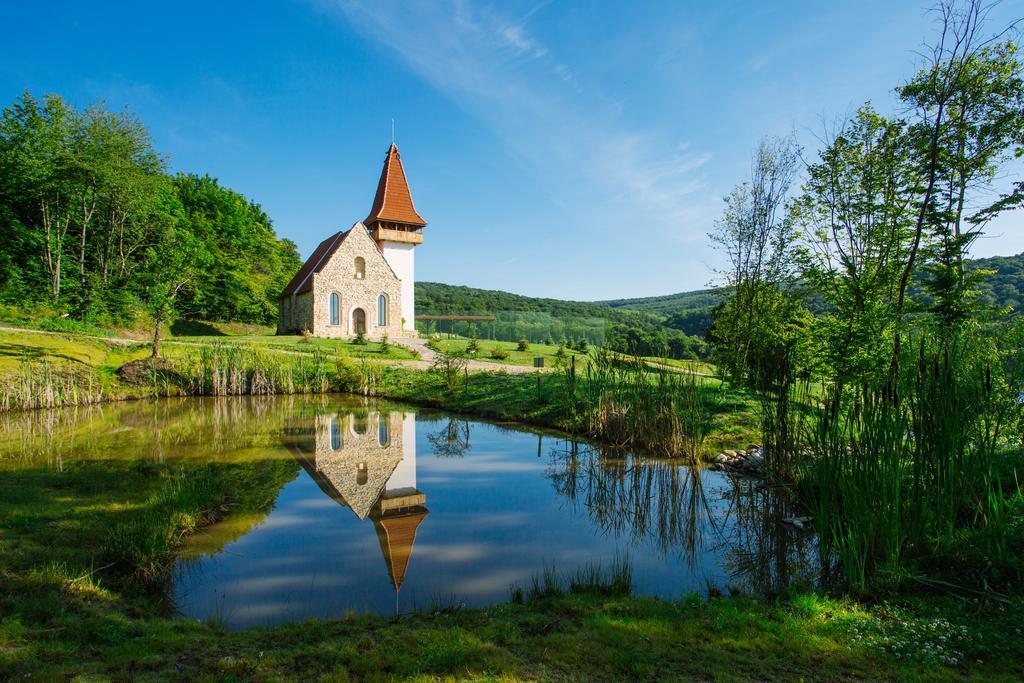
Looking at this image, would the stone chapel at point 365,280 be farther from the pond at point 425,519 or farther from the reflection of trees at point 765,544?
the reflection of trees at point 765,544

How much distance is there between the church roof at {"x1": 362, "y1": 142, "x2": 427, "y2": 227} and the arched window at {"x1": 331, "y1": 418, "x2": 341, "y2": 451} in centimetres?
2596

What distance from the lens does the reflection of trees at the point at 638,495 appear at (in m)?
5.93

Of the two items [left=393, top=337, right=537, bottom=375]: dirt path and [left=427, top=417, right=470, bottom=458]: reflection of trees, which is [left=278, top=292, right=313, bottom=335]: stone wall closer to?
[left=393, top=337, right=537, bottom=375]: dirt path

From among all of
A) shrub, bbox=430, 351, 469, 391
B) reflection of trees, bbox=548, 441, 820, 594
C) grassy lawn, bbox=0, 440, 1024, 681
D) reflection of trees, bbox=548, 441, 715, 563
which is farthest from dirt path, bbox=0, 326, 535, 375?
grassy lawn, bbox=0, 440, 1024, 681

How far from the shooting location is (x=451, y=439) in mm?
11234

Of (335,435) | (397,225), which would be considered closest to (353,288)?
(397,225)

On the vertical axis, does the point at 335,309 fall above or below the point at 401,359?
above

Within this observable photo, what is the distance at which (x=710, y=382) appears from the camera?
1515cm

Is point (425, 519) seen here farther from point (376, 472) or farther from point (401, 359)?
point (401, 359)

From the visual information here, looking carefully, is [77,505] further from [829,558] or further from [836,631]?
[829,558]

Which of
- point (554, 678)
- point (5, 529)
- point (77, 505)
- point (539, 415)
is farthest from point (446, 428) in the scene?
point (554, 678)

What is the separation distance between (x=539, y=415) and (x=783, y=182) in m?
9.49

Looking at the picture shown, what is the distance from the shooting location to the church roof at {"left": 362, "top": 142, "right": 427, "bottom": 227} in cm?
3650

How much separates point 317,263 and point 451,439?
24504 millimetres
